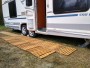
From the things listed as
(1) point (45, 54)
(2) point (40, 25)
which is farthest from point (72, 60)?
(2) point (40, 25)

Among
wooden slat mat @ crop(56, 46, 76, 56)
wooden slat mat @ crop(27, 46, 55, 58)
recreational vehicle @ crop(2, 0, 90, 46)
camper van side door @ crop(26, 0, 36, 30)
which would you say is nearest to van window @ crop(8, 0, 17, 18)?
recreational vehicle @ crop(2, 0, 90, 46)

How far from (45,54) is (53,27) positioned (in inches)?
72.3

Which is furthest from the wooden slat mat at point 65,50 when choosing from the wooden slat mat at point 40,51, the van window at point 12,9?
the van window at point 12,9

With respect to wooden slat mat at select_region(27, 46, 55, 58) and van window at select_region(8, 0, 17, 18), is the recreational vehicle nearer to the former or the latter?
van window at select_region(8, 0, 17, 18)

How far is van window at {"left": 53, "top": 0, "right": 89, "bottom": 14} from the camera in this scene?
6.39 metres

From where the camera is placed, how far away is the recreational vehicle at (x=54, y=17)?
21.2ft

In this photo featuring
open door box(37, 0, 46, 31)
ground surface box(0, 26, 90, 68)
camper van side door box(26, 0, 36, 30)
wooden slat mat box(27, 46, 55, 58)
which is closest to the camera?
ground surface box(0, 26, 90, 68)

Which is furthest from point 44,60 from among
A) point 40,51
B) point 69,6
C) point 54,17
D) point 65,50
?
point 54,17

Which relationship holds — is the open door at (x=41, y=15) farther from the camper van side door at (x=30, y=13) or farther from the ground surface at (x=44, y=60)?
the ground surface at (x=44, y=60)

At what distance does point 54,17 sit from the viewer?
7770 mm

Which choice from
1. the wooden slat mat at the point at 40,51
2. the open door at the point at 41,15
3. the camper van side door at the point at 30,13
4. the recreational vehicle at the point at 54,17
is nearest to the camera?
the wooden slat mat at the point at 40,51

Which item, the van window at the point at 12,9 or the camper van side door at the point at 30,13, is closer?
the camper van side door at the point at 30,13

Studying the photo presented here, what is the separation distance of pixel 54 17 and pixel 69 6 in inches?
40.5

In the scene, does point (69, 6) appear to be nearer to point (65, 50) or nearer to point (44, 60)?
point (65, 50)
